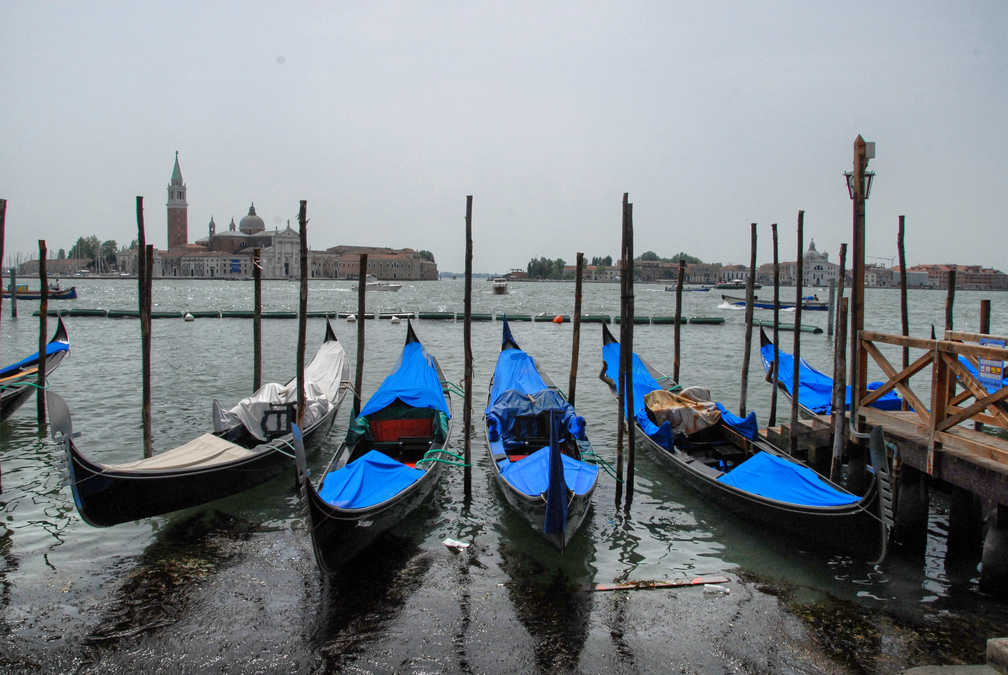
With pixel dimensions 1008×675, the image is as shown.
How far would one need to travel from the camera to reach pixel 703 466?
5.59 metres

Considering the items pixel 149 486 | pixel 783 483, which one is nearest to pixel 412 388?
pixel 149 486

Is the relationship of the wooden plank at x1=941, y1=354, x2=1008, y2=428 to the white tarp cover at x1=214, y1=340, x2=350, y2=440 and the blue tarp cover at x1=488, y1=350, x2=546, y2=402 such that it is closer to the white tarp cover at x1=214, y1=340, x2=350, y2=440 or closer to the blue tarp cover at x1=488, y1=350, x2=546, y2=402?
the blue tarp cover at x1=488, y1=350, x2=546, y2=402

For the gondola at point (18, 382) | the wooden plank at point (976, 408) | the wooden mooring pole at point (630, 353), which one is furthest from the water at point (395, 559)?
the wooden plank at point (976, 408)

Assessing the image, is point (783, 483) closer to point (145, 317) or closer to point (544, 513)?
point (544, 513)

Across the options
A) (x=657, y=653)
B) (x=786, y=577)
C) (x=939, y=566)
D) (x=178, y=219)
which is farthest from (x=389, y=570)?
(x=178, y=219)

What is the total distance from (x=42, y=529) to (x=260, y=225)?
97894 millimetres

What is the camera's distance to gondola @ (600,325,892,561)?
4.00 m

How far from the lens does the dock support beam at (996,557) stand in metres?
3.81

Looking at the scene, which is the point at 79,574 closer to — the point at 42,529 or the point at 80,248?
the point at 42,529

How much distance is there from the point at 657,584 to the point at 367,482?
7.02ft

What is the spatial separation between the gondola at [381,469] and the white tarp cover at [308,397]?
88 cm

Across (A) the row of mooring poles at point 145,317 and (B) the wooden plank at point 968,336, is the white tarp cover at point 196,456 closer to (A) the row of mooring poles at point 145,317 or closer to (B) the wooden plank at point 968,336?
(A) the row of mooring poles at point 145,317

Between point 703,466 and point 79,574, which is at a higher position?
point 703,466

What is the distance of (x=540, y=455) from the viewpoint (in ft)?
16.7
